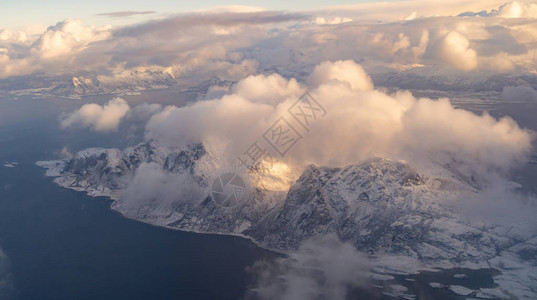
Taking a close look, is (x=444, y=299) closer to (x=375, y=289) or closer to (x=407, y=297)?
(x=407, y=297)

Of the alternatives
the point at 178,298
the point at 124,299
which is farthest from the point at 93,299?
the point at 178,298

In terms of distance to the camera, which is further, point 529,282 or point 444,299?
point 529,282

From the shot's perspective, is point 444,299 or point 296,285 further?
point 296,285

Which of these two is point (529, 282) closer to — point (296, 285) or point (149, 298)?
point (296, 285)

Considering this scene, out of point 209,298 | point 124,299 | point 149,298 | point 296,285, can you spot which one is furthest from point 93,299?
point 296,285

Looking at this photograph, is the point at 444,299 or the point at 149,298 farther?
the point at 149,298

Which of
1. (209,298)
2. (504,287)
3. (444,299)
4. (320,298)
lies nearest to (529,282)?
(504,287)

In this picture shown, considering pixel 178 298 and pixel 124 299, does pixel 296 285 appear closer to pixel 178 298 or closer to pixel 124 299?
pixel 178 298
